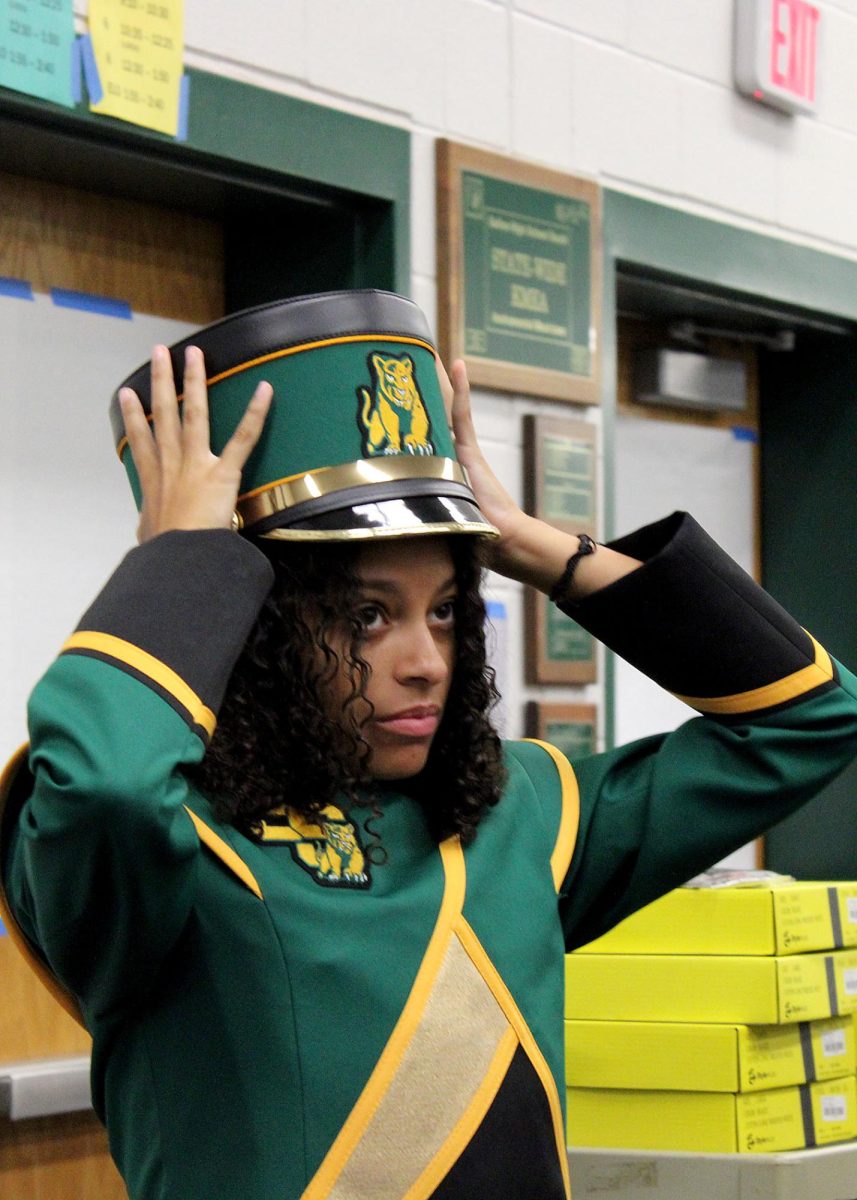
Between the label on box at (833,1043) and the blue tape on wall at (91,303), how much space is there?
4.05 ft

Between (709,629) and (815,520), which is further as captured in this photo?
(815,520)

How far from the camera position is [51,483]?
2178mm

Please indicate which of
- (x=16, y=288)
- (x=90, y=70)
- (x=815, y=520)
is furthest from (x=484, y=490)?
(x=815, y=520)

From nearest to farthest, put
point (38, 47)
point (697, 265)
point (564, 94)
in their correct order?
point (38, 47) < point (564, 94) < point (697, 265)

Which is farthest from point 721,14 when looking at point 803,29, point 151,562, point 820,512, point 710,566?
point 151,562

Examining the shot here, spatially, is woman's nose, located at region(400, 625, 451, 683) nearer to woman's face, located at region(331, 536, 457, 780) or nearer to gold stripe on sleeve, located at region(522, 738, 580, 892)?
woman's face, located at region(331, 536, 457, 780)

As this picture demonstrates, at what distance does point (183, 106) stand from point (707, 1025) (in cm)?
121

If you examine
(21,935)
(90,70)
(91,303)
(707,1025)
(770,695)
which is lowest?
(707,1025)

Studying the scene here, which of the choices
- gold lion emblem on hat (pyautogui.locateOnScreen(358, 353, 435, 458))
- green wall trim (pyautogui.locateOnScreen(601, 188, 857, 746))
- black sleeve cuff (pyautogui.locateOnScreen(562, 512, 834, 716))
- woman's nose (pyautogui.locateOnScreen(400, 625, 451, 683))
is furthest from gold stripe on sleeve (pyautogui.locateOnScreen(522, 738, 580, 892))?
green wall trim (pyautogui.locateOnScreen(601, 188, 857, 746))

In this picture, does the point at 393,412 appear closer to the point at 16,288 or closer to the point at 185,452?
the point at 185,452

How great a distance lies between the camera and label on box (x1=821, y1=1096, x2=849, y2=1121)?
2111mm

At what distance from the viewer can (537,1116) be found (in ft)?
4.21

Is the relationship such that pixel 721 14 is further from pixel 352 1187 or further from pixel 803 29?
pixel 352 1187

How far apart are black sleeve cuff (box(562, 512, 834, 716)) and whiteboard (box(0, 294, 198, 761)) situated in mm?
890
